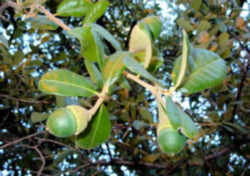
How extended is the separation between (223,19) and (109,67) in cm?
162

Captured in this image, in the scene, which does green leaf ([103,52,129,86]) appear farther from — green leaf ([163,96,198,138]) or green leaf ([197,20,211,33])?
green leaf ([197,20,211,33])

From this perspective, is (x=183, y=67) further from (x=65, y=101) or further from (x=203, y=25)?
(x=203, y=25)

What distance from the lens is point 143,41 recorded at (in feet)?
2.05

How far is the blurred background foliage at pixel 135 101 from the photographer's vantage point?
6.37 feet

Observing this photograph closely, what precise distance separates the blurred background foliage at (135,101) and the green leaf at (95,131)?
0.73 metres

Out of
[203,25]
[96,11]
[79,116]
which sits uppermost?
[203,25]

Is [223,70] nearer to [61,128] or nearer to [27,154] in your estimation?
[61,128]

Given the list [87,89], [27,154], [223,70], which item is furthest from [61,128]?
[27,154]

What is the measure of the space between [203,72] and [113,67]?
207mm

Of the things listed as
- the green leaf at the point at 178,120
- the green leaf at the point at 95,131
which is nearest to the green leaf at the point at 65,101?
the green leaf at the point at 95,131

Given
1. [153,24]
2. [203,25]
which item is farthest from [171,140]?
[203,25]

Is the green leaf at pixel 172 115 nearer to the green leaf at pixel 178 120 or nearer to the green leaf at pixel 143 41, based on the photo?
the green leaf at pixel 178 120

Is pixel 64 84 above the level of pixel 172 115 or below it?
above

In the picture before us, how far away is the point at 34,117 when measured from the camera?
1.43 m
